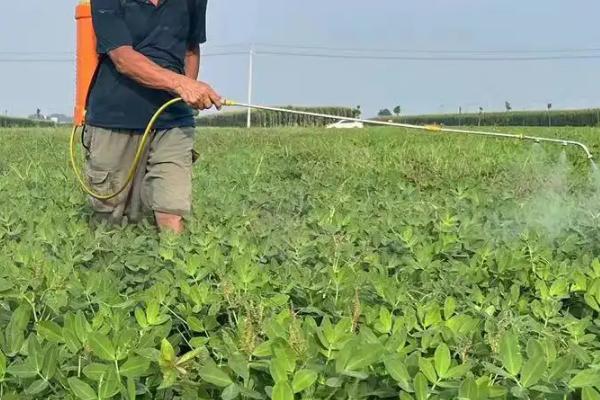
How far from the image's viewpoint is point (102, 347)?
67.6 inches

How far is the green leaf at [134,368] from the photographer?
5.51ft

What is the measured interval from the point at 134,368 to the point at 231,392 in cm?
23

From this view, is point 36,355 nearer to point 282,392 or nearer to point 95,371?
point 95,371

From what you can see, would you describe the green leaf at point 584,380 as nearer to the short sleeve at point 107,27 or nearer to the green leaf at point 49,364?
the green leaf at point 49,364

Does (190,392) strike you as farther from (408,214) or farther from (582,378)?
(408,214)

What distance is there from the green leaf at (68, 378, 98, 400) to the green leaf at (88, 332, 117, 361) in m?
0.11

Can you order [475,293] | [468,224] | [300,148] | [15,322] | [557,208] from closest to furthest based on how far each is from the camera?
[15,322], [475,293], [468,224], [557,208], [300,148]

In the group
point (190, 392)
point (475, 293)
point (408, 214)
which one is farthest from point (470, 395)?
point (408, 214)

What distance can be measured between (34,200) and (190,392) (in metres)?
3.61

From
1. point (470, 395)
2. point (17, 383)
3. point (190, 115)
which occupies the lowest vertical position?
point (17, 383)

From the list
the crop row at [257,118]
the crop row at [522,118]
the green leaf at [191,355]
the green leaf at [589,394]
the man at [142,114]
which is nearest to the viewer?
the green leaf at [589,394]

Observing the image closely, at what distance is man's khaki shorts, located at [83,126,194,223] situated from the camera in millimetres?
4441

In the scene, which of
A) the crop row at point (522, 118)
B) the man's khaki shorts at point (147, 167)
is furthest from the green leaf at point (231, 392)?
the crop row at point (522, 118)

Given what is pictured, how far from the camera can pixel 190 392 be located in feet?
5.66
